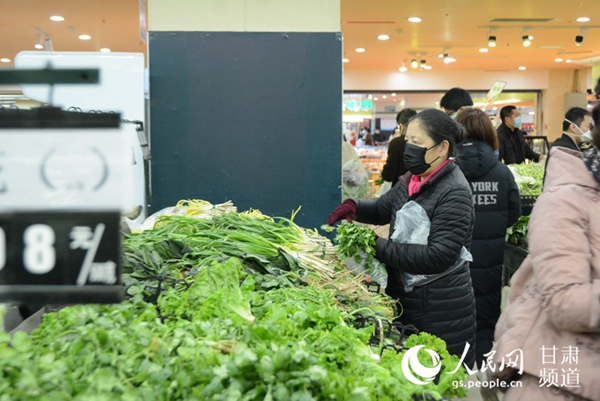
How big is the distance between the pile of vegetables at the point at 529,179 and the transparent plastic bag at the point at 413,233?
10.3ft

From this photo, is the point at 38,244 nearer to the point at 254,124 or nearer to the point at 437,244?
the point at 437,244

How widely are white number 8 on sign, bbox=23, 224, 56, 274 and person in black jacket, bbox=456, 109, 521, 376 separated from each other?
3437 millimetres

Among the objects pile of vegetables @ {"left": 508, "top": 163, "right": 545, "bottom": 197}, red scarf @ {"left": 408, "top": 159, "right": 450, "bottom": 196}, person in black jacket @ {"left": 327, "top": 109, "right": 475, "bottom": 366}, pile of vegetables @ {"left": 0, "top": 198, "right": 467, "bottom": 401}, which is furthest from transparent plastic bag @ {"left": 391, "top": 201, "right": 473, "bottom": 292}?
pile of vegetables @ {"left": 508, "top": 163, "right": 545, "bottom": 197}

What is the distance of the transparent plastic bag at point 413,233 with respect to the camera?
3.17 m

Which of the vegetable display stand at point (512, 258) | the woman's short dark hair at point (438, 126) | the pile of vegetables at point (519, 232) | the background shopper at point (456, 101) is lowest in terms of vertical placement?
the vegetable display stand at point (512, 258)

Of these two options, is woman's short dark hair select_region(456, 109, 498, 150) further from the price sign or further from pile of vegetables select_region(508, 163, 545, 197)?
the price sign

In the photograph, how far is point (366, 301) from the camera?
2.71 meters

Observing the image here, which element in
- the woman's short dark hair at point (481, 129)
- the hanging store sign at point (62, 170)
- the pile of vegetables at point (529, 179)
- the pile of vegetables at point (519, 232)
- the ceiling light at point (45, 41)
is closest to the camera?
the hanging store sign at point (62, 170)

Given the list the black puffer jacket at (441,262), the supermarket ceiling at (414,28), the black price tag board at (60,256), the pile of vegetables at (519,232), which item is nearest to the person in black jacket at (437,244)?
the black puffer jacket at (441,262)

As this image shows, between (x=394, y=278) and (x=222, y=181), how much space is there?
6.00ft

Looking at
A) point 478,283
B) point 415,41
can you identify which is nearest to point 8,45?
point 415,41

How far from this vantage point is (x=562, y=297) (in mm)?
1756

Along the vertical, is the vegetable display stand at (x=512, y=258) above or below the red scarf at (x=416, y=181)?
below

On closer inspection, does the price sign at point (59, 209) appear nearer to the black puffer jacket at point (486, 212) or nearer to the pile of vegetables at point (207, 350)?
the pile of vegetables at point (207, 350)
